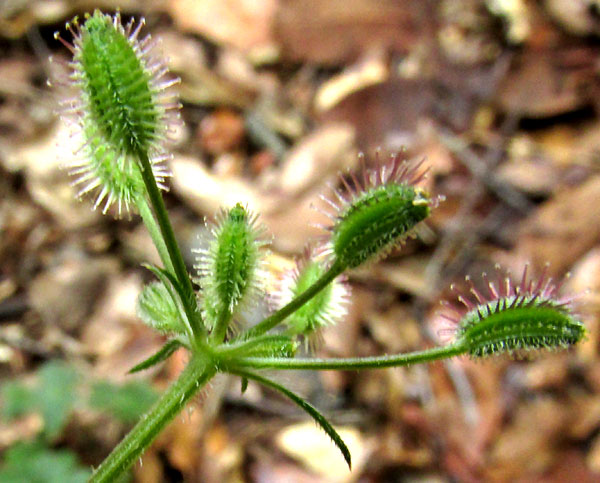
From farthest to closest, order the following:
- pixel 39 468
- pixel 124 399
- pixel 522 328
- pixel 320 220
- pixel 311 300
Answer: pixel 320 220 → pixel 124 399 → pixel 39 468 → pixel 311 300 → pixel 522 328

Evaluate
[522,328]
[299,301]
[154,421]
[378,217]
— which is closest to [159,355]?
[154,421]

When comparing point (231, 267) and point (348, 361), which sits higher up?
point (231, 267)

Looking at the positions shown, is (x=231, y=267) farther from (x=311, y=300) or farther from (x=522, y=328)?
(x=522, y=328)

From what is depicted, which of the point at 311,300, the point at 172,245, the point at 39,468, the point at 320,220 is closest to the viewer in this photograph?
the point at 172,245

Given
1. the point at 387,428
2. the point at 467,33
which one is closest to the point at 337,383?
the point at 387,428

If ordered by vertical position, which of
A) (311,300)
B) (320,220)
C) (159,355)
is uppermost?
(320,220)

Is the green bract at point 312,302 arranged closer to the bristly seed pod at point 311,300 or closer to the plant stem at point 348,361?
the bristly seed pod at point 311,300

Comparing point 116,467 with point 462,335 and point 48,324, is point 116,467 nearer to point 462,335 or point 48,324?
point 462,335

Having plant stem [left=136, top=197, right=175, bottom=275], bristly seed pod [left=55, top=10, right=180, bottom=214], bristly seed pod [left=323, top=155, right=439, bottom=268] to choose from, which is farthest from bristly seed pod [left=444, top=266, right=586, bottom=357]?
bristly seed pod [left=55, top=10, right=180, bottom=214]
